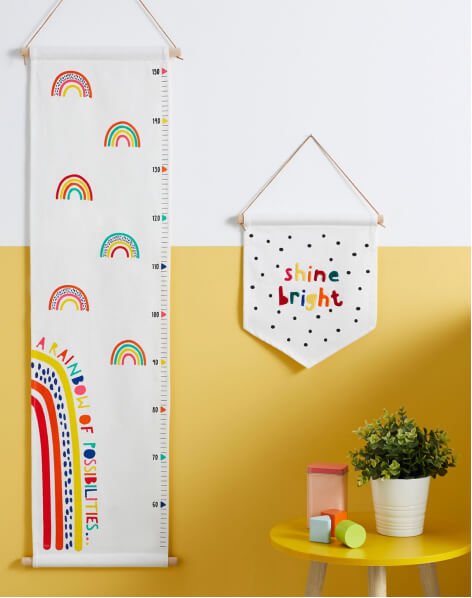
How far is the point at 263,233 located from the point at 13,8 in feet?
2.64

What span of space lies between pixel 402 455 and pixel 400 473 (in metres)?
0.04

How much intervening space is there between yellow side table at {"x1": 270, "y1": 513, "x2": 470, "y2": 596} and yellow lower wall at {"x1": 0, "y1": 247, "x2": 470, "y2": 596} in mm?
217

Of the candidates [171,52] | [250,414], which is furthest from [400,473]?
[171,52]

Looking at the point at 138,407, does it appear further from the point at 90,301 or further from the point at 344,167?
the point at 344,167

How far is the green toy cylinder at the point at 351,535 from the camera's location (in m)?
1.45

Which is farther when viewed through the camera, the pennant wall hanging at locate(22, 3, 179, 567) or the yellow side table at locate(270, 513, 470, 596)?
the pennant wall hanging at locate(22, 3, 179, 567)

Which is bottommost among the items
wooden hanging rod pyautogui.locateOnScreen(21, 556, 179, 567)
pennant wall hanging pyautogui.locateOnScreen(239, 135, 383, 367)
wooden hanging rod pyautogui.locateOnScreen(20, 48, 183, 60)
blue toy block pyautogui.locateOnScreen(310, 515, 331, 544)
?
wooden hanging rod pyautogui.locateOnScreen(21, 556, 179, 567)

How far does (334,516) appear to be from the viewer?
4.96 ft

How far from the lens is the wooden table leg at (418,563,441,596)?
155cm

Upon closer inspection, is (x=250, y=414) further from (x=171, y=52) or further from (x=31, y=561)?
(x=171, y=52)

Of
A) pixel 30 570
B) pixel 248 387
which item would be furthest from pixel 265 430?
pixel 30 570

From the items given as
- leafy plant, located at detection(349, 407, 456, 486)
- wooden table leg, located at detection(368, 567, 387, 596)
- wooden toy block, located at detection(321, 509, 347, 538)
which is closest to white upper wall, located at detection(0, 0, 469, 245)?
leafy plant, located at detection(349, 407, 456, 486)

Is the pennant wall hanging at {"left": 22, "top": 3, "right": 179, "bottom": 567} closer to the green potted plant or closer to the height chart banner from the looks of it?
the height chart banner

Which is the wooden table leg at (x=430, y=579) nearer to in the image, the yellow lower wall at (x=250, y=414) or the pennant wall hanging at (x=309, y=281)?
the yellow lower wall at (x=250, y=414)
